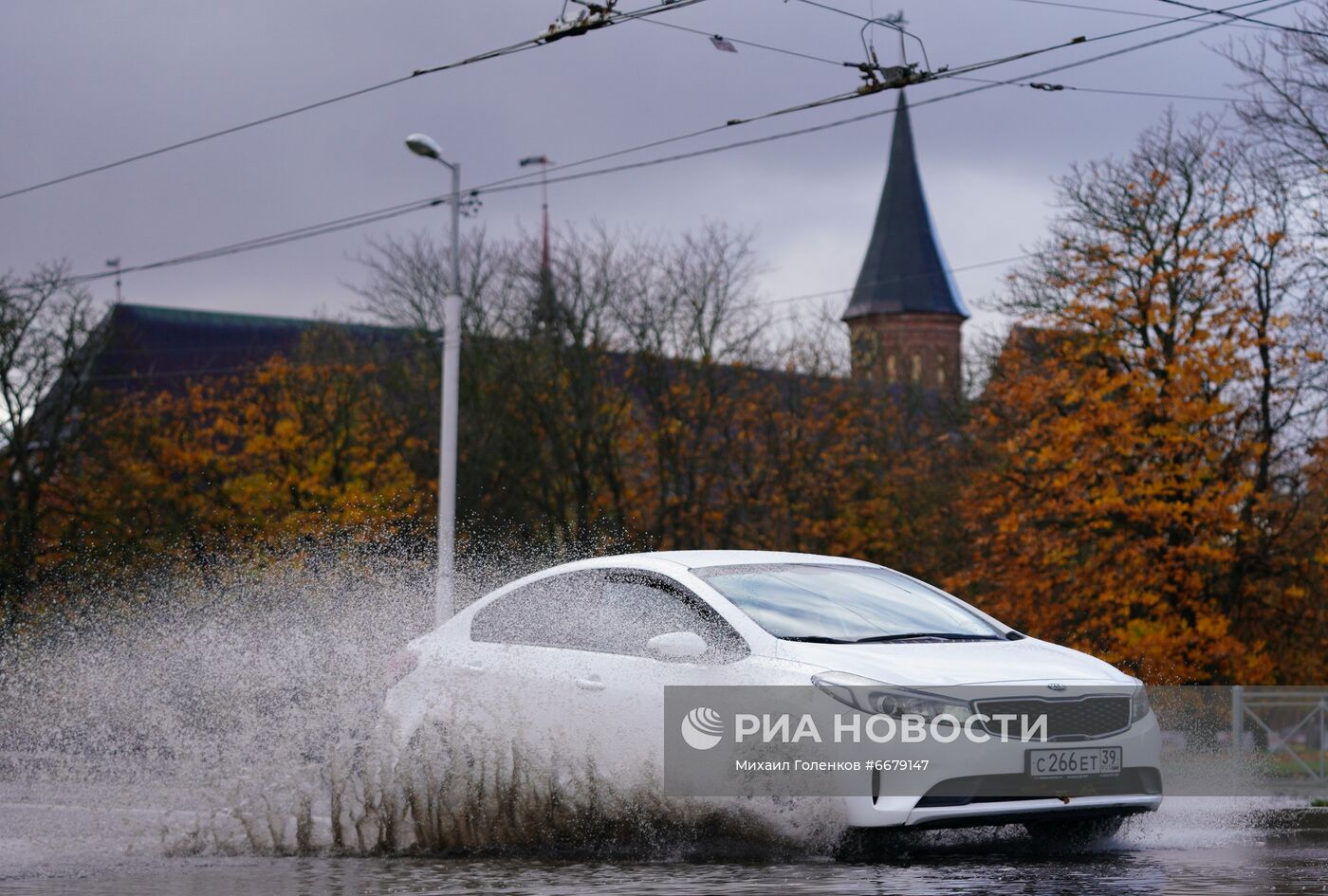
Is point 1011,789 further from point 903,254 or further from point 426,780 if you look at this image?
point 903,254

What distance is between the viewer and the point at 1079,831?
8.27 m

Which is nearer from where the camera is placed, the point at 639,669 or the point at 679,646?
the point at 679,646

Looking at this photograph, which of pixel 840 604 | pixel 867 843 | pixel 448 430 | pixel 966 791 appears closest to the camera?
pixel 966 791

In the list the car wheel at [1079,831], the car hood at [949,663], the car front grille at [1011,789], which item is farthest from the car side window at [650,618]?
the car wheel at [1079,831]

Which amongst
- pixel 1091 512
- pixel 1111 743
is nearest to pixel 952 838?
pixel 1111 743

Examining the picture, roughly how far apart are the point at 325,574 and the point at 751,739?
7.13 meters

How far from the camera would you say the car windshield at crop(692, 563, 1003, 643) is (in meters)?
8.18

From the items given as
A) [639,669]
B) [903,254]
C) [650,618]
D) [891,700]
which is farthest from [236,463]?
[903,254]

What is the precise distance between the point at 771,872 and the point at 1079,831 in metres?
1.86

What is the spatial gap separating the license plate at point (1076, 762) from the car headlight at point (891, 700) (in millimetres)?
387

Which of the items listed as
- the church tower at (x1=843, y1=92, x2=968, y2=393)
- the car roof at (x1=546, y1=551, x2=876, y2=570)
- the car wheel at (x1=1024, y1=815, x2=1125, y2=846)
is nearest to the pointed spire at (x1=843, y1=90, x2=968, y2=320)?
the church tower at (x1=843, y1=92, x2=968, y2=393)

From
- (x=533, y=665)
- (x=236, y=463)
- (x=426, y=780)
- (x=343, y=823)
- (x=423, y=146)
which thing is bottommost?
(x=343, y=823)

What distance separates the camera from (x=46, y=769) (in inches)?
533

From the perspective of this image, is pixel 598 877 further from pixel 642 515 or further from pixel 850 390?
pixel 850 390
